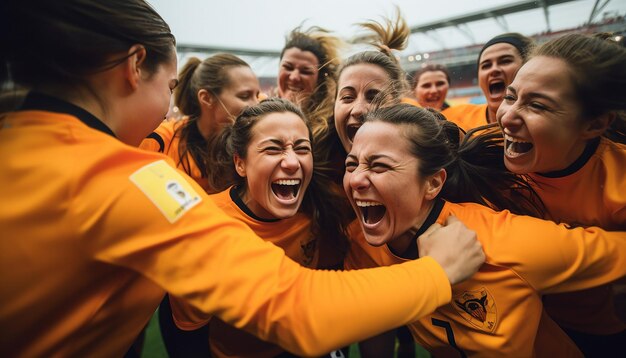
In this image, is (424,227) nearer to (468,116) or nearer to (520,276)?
(520,276)

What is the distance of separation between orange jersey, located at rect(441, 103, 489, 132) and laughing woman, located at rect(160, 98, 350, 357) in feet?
5.34

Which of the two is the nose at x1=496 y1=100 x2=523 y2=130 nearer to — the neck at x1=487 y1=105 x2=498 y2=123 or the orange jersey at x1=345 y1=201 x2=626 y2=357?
the orange jersey at x1=345 y1=201 x2=626 y2=357

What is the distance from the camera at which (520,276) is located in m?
1.28

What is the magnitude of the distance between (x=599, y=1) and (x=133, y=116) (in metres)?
4.43

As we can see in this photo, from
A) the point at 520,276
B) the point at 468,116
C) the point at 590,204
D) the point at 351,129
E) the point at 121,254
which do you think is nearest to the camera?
the point at 121,254

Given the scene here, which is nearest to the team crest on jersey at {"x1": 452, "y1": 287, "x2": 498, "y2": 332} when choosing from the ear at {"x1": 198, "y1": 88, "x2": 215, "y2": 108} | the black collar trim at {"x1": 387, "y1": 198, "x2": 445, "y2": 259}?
the black collar trim at {"x1": 387, "y1": 198, "x2": 445, "y2": 259}

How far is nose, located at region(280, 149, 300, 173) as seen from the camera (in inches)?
72.0

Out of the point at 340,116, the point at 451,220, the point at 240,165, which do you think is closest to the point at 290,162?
the point at 240,165

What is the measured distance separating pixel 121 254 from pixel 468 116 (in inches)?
121

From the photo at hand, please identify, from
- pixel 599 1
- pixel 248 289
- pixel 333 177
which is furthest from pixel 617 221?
pixel 599 1

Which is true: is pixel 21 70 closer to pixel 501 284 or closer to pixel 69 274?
pixel 69 274

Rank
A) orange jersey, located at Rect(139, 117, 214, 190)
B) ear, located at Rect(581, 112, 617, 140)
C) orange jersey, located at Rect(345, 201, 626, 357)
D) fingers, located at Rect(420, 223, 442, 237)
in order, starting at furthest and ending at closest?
1. orange jersey, located at Rect(139, 117, 214, 190)
2. ear, located at Rect(581, 112, 617, 140)
3. fingers, located at Rect(420, 223, 442, 237)
4. orange jersey, located at Rect(345, 201, 626, 357)

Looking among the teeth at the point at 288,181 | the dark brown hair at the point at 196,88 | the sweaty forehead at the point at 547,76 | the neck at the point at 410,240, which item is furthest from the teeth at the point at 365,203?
the dark brown hair at the point at 196,88

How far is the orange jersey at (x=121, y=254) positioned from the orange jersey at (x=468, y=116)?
2.42 m
